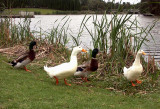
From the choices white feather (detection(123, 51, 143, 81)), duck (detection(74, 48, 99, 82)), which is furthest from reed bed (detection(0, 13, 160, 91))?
duck (detection(74, 48, 99, 82))

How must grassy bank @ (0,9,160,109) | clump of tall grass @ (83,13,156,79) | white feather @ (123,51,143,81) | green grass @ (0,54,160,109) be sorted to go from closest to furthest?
green grass @ (0,54,160,109), grassy bank @ (0,9,160,109), white feather @ (123,51,143,81), clump of tall grass @ (83,13,156,79)

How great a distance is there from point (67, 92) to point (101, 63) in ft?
9.29

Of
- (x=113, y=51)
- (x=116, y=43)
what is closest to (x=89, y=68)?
(x=113, y=51)

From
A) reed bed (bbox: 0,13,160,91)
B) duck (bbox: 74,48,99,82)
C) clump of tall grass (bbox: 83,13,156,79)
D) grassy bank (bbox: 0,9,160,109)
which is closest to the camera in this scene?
grassy bank (bbox: 0,9,160,109)

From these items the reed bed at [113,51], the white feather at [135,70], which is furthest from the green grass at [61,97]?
the reed bed at [113,51]

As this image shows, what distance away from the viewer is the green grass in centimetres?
423

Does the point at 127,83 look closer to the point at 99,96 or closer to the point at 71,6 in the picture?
the point at 99,96

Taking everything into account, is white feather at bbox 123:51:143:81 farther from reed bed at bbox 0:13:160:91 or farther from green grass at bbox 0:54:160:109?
green grass at bbox 0:54:160:109

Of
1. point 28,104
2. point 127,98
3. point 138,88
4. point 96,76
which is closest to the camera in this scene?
point 28,104

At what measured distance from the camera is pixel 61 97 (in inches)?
186

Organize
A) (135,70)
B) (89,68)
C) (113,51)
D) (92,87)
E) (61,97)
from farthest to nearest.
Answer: (113,51)
(89,68)
(92,87)
(135,70)
(61,97)

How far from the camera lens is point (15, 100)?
4.27 m

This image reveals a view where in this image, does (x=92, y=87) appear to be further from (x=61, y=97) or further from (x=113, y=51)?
(x=113, y=51)

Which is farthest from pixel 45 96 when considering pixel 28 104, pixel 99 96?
pixel 99 96
